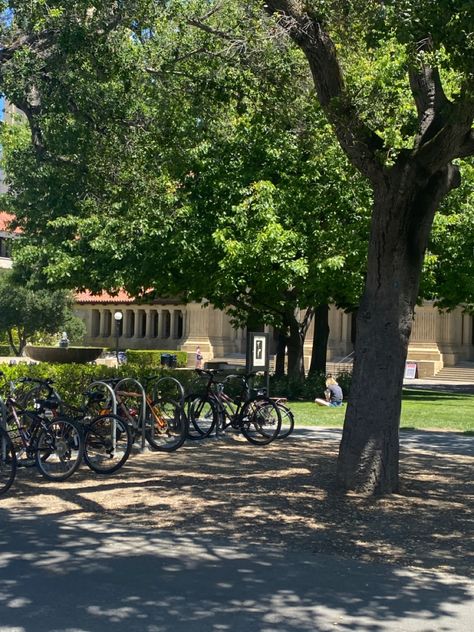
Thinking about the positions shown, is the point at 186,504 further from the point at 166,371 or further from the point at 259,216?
the point at 259,216

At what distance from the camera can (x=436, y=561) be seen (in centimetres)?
680

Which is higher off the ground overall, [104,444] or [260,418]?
[260,418]

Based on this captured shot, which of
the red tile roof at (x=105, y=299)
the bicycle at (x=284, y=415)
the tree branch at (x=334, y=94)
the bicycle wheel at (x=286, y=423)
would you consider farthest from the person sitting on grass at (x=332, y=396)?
the red tile roof at (x=105, y=299)

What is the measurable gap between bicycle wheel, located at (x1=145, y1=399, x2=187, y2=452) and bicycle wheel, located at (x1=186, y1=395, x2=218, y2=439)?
0.60m

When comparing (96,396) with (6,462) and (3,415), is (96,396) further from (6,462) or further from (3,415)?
(6,462)

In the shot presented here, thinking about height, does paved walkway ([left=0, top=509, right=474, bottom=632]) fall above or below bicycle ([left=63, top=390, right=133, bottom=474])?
below

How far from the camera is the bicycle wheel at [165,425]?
1241 centimetres

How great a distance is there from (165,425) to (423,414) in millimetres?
9872

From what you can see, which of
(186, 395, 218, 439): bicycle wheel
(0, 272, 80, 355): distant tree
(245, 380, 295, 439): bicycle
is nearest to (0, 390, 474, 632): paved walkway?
(186, 395, 218, 439): bicycle wheel

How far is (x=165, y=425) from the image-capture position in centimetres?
1277

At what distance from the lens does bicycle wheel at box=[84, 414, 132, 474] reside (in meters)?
10.3

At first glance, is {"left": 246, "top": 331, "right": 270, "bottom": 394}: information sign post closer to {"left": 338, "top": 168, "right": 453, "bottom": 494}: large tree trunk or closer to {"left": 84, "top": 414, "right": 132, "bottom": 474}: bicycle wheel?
{"left": 84, "top": 414, "right": 132, "bottom": 474}: bicycle wheel

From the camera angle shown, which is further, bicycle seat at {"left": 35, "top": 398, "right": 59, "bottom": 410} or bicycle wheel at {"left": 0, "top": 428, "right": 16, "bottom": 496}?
bicycle seat at {"left": 35, "top": 398, "right": 59, "bottom": 410}

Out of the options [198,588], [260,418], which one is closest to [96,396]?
[260,418]
